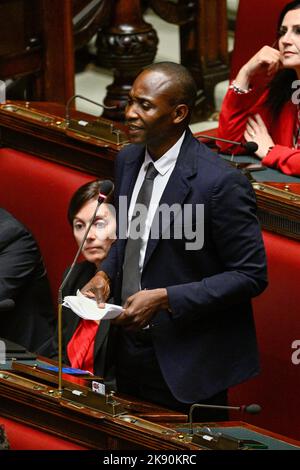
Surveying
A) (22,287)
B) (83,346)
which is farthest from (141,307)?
(22,287)

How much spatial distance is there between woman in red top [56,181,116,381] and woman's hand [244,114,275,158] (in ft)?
1.24

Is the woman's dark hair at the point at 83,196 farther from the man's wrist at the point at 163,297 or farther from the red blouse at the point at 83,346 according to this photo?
the man's wrist at the point at 163,297

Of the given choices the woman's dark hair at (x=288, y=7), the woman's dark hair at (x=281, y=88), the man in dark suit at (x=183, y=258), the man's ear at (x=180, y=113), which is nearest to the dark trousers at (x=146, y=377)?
the man in dark suit at (x=183, y=258)

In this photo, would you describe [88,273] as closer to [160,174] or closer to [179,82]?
[160,174]

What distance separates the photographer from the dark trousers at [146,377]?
2.26 meters

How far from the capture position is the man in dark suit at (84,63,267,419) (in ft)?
6.90

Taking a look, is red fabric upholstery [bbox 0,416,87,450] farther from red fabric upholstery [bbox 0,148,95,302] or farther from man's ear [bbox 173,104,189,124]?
red fabric upholstery [bbox 0,148,95,302]

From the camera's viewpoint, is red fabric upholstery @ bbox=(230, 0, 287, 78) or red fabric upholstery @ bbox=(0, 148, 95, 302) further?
red fabric upholstery @ bbox=(230, 0, 287, 78)

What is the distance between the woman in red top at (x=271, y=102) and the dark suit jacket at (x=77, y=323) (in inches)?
17.2

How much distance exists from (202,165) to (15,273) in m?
0.76

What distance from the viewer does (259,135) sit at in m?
2.82

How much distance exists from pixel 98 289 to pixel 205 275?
179mm

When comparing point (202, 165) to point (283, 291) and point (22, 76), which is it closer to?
point (283, 291)

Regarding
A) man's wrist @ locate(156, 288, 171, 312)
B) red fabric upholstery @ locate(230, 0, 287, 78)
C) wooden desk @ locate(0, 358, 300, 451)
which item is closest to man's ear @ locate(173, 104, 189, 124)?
man's wrist @ locate(156, 288, 171, 312)
